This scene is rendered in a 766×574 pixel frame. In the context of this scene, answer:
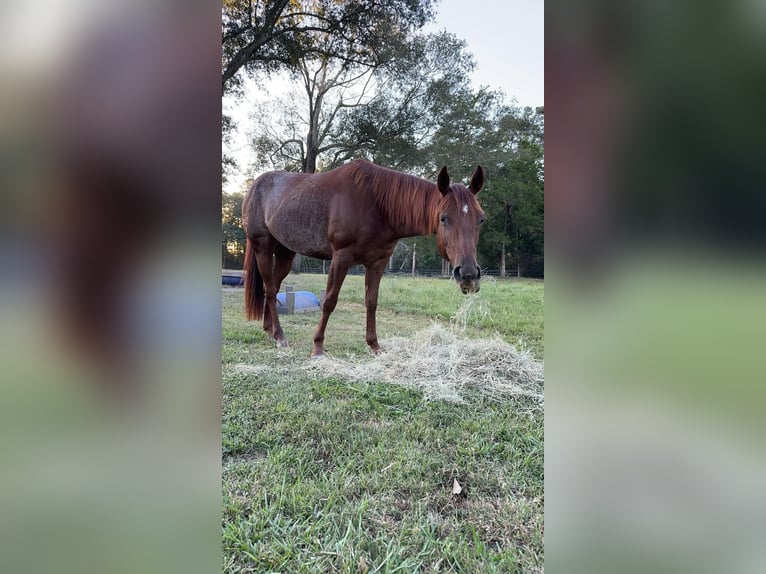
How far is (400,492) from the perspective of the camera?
834 mm

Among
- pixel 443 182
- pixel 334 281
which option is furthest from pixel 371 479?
pixel 334 281

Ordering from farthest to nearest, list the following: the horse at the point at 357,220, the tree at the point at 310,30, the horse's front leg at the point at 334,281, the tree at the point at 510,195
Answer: the tree at the point at 510,195 < the tree at the point at 310,30 < the horse's front leg at the point at 334,281 < the horse at the point at 357,220

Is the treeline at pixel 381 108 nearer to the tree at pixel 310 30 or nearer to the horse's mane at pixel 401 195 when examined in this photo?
the tree at pixel 310 30

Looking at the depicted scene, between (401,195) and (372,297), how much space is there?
31.0 inches

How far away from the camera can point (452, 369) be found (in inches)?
72.2

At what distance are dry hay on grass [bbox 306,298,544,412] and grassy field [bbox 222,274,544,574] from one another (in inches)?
4.1

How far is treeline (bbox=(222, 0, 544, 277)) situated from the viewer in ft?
9.80

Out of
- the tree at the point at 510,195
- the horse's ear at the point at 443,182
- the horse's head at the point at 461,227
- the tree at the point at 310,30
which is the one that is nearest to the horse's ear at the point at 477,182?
the horse's head at the point at 461,227

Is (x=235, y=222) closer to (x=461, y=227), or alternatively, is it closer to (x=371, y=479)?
(x=461, y=227)

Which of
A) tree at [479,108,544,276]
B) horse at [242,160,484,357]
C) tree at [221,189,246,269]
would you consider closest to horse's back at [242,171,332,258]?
horse at [242,160,484,357]

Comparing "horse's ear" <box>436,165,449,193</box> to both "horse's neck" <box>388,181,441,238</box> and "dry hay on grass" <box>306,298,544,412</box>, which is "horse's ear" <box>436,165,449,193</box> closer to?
"horse's neck" <box>388,181,441,238</box>
